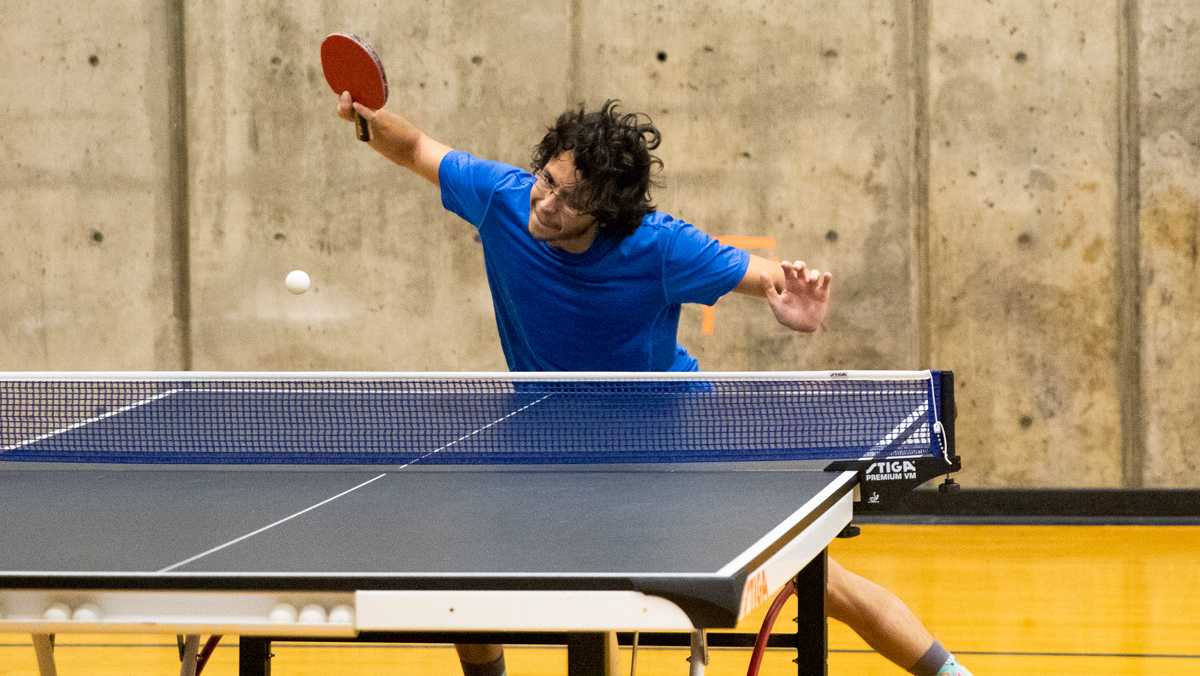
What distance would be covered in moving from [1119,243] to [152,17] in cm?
444

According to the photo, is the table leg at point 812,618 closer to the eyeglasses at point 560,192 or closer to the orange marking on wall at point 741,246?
the eyeglasses at point 560,192

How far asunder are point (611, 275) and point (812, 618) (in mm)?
1082

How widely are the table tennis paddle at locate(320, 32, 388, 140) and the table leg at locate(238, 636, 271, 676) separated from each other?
4.18 ft

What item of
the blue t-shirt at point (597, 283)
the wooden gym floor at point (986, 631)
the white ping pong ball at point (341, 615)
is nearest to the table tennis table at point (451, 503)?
the white ping pong ball at point (341, 615)

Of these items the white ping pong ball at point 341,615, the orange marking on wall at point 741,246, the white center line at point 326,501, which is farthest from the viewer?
the orange marking on wall at point 741,246

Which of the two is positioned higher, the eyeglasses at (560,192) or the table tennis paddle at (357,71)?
the table tennis paddle at (357,71)

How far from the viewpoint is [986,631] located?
16.3 feet

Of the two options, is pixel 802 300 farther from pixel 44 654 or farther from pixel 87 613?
pixel 87 613

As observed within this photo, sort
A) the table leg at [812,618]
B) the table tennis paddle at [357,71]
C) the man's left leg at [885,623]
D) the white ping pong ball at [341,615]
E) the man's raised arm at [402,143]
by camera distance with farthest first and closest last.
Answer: the man's raised arm at [402,143], the table tennis paddle at [357,71], the man's left leg at [885,623], the table leg at [812,618], the white ping pong ball at [341,615]

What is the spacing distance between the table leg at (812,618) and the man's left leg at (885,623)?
1.89 feet

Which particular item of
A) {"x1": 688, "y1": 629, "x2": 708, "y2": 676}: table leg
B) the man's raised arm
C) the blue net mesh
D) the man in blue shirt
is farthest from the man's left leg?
the man's raised arm

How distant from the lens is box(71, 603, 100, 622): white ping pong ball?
1688 millimetres

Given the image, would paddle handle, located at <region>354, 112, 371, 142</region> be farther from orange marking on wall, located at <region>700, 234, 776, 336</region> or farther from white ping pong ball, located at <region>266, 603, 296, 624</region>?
orange marking on wall, located at <region>700, 234, 776, 336</region>

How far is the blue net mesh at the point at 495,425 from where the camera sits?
10.3 feet
